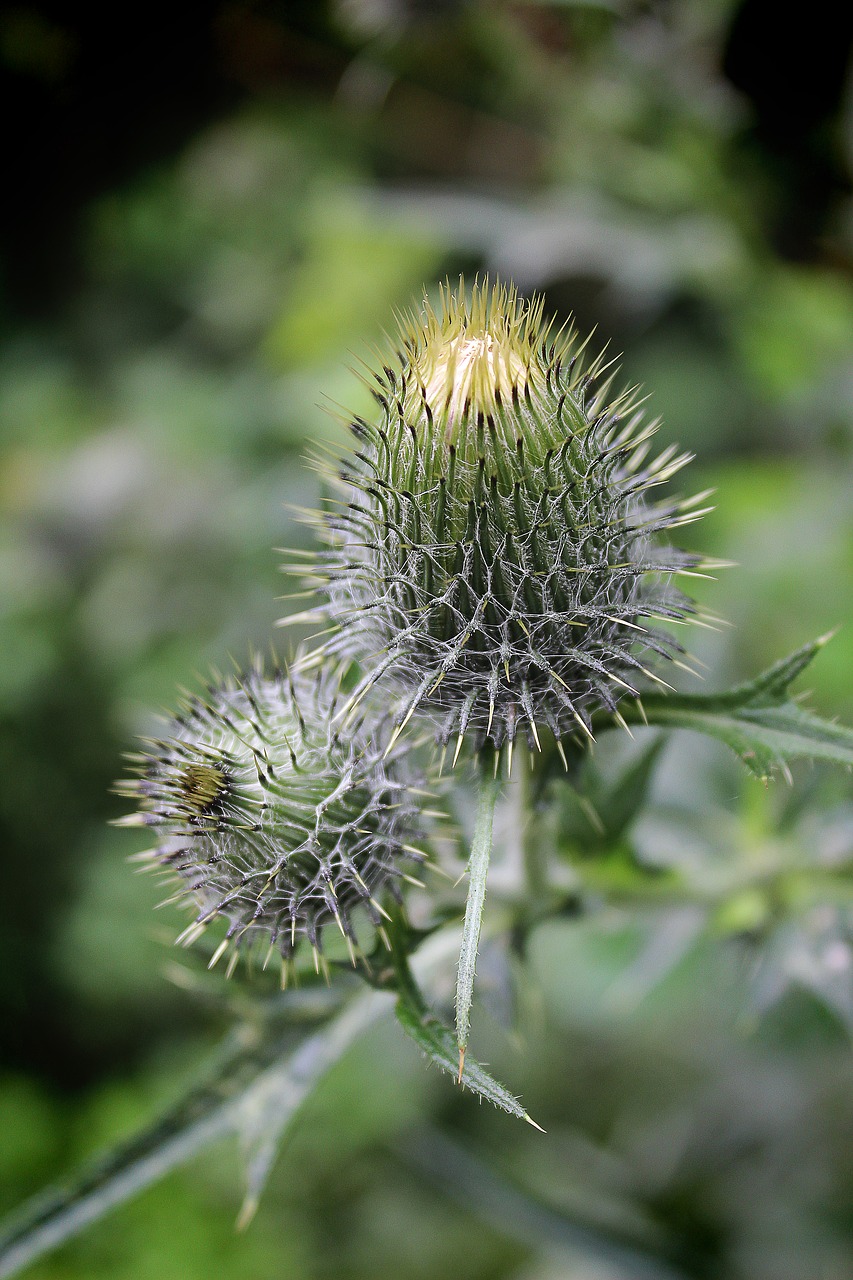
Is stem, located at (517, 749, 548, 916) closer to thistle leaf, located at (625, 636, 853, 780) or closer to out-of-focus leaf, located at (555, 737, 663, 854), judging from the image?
out-of-focus leaf, located at (555, 737, 663, 854)

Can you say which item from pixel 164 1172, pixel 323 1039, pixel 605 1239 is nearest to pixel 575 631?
pixel 323 1039

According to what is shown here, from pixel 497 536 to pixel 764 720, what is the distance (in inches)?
20.8

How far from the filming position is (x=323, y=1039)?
1796mm

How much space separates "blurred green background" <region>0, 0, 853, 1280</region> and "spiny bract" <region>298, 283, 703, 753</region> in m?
0.72

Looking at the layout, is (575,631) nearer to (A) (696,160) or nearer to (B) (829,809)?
(B) (829,809)

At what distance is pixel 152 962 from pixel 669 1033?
7.67 feet

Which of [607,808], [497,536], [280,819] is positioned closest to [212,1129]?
[280,819]

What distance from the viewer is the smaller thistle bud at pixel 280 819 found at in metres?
1.55

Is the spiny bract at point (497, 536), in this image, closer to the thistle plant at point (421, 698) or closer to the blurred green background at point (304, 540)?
the thistle plant at point (421, 698)

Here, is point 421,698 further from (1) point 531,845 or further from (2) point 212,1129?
(2) point 212,1129

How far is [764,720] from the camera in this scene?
4.88ft

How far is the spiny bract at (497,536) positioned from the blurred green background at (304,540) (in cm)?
72

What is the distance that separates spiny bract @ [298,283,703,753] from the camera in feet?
4.67

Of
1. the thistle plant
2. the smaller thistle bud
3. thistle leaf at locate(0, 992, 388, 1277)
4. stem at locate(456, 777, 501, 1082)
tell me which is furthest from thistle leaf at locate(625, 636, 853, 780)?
thistle leaf at locate(0, 992, 388, 1277)
